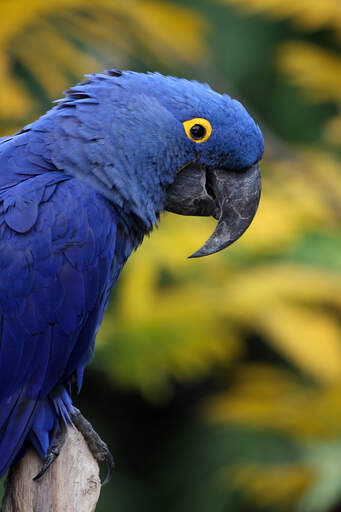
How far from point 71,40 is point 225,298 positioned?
5.17 feet

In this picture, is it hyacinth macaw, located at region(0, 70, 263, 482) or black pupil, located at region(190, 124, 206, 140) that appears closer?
hyacinth macaw, located at region(0, 70, 263, 482)

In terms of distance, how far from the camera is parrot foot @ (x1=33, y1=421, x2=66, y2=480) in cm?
157

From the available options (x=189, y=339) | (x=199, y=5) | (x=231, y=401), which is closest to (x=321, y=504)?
(x=231, y=401)

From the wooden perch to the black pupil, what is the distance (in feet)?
2.67

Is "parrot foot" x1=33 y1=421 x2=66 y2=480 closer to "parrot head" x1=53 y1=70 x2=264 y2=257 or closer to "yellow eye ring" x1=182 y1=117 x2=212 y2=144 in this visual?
"parrot head" x1=53 y1=70 x2=264 y2=257

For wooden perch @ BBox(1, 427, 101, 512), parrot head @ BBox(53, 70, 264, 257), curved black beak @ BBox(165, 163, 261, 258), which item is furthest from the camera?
curved black beak @ BBox(165, 163, 261, 258)

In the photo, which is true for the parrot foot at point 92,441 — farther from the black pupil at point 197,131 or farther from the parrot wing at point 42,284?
the black pupil at point 197,131

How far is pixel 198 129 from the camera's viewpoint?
1.68m

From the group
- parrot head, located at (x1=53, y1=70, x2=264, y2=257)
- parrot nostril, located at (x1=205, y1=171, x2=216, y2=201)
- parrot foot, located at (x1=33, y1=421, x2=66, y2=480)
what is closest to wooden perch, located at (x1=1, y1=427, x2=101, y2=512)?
parrot foot, located at (x1=33, y1=421, x2=66, y2=480)

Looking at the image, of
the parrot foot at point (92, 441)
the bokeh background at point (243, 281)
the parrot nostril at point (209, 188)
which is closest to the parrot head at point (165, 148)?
the parrot nostril at point (209, 188)

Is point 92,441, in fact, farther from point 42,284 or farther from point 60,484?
point 42,284

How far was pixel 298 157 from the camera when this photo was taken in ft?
9.95

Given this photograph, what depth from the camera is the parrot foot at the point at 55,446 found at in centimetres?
157

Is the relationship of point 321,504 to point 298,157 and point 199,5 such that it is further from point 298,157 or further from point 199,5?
point 199,5
